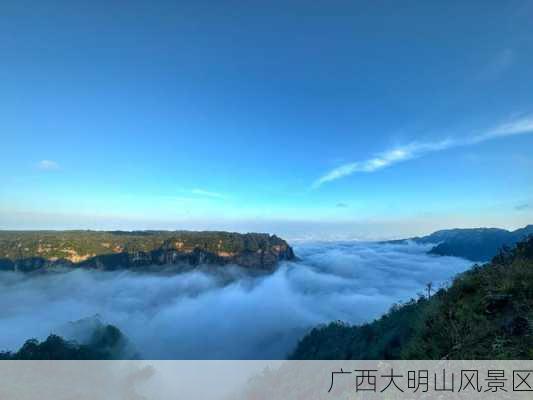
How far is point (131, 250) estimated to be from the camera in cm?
14875

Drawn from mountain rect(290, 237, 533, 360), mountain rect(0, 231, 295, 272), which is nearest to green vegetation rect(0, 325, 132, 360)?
mountain rect(290, 237, 533, 360)

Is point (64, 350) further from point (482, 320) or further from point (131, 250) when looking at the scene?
point (131, 250)

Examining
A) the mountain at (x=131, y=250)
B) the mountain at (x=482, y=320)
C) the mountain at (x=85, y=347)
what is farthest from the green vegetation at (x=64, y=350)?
the mountain at (x=131, y=250)

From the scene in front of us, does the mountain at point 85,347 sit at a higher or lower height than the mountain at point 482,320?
lower

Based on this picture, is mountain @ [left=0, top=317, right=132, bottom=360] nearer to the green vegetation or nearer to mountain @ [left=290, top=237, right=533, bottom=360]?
the green vegetation

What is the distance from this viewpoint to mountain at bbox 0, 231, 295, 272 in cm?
13875

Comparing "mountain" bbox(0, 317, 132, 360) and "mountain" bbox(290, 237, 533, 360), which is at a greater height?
"mountain" bbox(290, 237, 533, 360)

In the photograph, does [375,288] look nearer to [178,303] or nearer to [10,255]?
[178,303]

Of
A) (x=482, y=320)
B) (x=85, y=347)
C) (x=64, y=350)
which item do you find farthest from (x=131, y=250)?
(x=482, y=320)

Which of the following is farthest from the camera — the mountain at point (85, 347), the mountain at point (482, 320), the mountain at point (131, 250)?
the mountain at point (131, 250)

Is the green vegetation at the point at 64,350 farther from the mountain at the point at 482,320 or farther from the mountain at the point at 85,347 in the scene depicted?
the mountain at the point at 482,320

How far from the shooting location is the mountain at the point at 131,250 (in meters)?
139

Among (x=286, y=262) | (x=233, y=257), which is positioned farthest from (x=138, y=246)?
(x=286, y=262)

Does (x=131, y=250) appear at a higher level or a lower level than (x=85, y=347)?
higher
